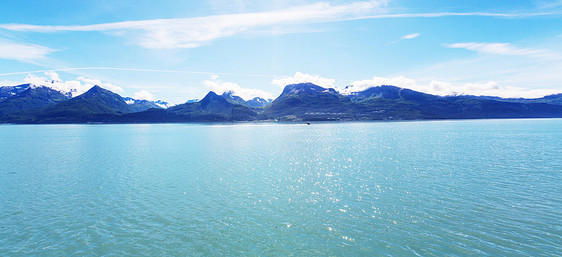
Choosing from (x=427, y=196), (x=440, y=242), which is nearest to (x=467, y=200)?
(x=427, y=196)

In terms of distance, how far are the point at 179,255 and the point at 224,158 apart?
52.7 meters

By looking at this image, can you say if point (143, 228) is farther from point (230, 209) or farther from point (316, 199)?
point (316, 199)

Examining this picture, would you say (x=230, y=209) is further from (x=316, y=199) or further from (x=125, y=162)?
(x=125, y=162)

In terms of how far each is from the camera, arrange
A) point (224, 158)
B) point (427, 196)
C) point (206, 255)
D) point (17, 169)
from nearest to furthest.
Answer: point (206, 255) < point (427, 196) < point (17, 169) < point (224, 158)

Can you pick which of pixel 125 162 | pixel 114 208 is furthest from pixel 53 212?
pixel 125 162

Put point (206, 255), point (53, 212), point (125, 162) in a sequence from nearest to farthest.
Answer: point (206, 255), point (53, 212), point (125, 162)

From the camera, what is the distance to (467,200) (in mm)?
34031

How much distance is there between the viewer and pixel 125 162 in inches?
2694

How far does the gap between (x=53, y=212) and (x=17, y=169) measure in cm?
4243

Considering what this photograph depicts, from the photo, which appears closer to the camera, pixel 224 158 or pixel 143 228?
pixel 143 228

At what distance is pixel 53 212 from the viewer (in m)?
32.2

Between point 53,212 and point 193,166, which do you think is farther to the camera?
point 193,166

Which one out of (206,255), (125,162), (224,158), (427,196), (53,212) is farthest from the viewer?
(224,158)

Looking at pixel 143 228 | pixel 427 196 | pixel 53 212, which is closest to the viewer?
pixel 143 228
